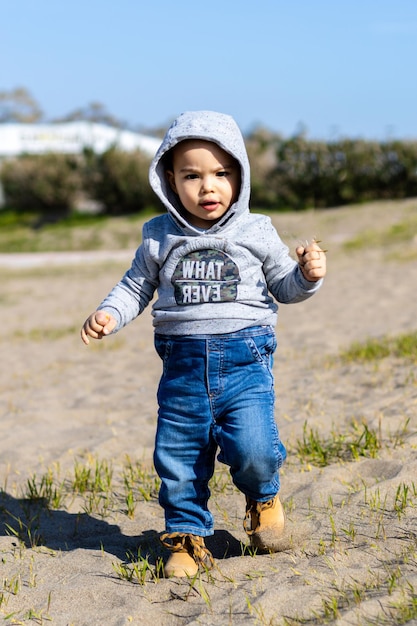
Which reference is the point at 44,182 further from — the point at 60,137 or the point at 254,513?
the point at 254,513

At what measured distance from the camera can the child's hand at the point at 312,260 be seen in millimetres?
2666

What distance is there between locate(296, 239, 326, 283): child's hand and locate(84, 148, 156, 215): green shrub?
19.4 meters

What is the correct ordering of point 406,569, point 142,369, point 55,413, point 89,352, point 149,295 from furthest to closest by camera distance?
point 89,352 < point 142,369 < point 55,413 < point 149,295 < point 406,569

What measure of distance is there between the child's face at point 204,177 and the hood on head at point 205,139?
0.04 meters

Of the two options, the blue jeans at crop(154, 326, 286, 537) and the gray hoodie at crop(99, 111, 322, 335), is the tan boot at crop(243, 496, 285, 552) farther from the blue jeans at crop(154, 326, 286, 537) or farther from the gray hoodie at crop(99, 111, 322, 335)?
the gray hoodie at crop(99, 111, 322, 335)

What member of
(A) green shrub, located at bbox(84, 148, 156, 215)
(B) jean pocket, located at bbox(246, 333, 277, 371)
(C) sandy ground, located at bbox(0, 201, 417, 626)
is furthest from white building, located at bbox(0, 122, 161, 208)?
(B) jean pocket, located at bbox(246, 333, 277, 371)

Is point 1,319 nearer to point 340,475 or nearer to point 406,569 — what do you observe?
point 340,475

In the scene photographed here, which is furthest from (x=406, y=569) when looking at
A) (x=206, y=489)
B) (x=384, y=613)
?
(x=206, y=489)

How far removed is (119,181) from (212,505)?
19.4 meters

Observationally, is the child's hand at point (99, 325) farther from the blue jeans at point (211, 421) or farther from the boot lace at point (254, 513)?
the boot lace at point (254, 513)

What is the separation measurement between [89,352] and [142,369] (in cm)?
115

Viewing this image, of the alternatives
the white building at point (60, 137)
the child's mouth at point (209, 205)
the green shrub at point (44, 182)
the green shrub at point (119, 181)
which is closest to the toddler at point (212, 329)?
the child's mouth at point (209, 205)

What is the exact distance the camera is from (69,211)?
23.8 meters

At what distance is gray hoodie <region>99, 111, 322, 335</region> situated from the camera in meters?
2.75
